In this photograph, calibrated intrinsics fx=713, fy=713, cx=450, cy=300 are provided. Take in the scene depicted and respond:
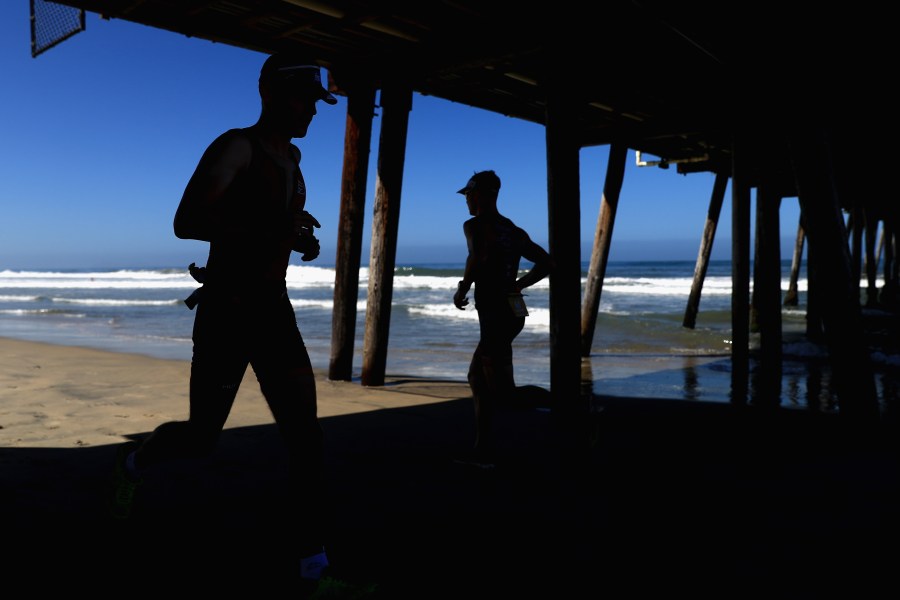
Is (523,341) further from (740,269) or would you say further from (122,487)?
(122,487)

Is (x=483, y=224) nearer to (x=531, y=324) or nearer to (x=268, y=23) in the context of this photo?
(x=268, y=23)

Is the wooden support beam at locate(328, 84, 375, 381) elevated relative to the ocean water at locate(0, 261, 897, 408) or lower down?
elevated

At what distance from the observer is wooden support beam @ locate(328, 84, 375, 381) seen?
7066mm

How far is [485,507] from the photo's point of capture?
3.46 metres

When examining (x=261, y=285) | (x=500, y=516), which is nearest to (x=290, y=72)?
(x=261, y=285)

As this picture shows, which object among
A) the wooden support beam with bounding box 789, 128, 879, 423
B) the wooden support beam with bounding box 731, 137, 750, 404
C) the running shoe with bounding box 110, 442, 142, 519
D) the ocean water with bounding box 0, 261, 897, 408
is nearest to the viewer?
the running shoe with bounding box 110, 442, 142, 519

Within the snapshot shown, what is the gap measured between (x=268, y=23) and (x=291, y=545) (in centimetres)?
474

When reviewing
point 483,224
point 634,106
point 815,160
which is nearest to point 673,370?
point 634,106

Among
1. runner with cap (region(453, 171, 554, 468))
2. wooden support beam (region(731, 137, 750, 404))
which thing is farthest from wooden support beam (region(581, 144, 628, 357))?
runner with cap (region(453, 171, 554, 468))

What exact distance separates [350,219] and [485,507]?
4270 mm

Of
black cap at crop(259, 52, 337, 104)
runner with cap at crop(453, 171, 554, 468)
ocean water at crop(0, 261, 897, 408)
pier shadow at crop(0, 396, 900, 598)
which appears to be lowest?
pier shadow at crop(0, 396, 900, 598)

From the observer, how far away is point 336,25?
6051mm

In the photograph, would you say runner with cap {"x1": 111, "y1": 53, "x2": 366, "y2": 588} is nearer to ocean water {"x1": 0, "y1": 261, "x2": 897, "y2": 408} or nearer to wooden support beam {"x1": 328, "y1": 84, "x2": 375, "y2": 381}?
wooden support beam {"x1": 328, "y1": 84, "x2": 375, "y2": 381}

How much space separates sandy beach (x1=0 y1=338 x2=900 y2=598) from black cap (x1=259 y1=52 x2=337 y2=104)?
5.45 ft
